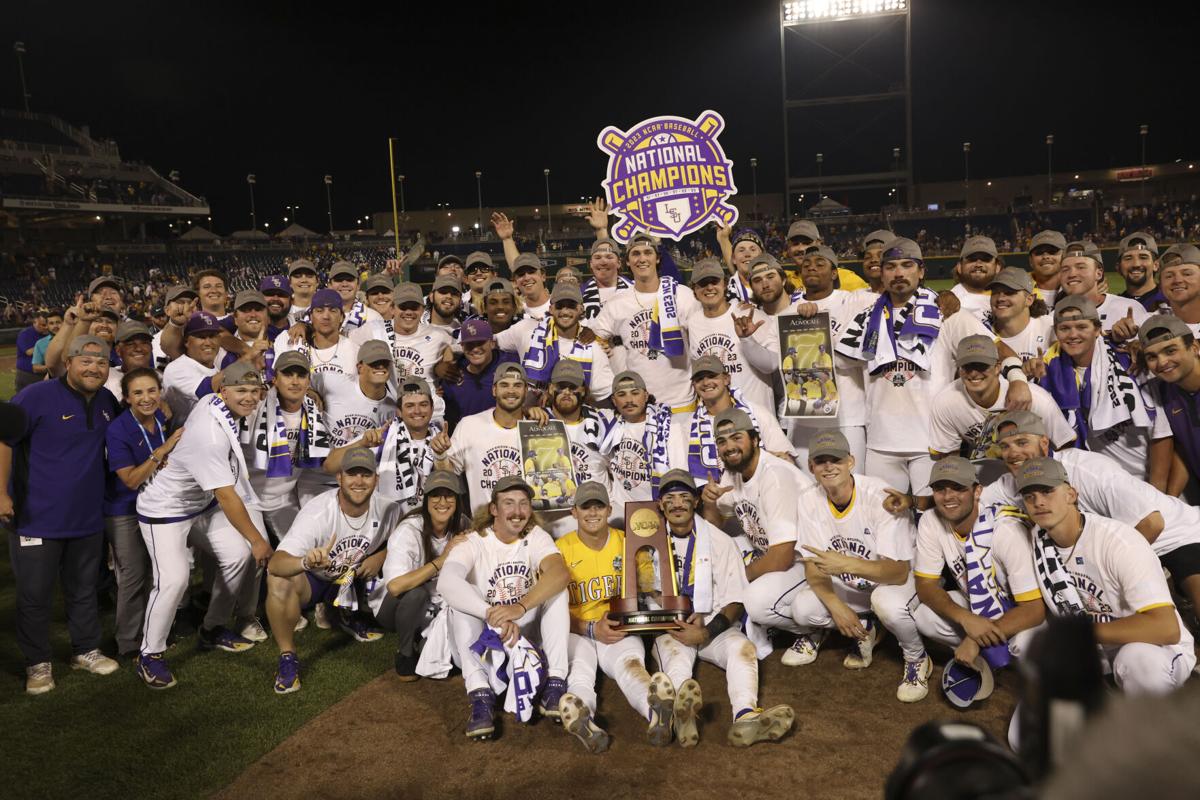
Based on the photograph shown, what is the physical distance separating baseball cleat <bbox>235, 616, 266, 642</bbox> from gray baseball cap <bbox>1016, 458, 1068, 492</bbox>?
5.36 m

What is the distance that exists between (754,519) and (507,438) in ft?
6.25

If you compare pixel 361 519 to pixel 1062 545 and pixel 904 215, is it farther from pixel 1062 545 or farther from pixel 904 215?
pixel 904 215

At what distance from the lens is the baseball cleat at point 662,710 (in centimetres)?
459

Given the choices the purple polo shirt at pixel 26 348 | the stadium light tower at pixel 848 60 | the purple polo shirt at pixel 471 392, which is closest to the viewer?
the purple polo shirt at pixel 471 392

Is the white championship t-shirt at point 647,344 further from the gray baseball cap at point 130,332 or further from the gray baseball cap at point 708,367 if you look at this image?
the gray baseball cap at point 130,332

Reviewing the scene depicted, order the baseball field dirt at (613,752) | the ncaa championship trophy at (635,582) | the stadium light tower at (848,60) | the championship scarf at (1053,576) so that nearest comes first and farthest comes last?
the baseball field dirt at (613,752), the championship scarf at (1053,576), the ncaa championship trophy at (635,582), the stadium light tower at (848,60)

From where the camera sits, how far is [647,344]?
286 inches

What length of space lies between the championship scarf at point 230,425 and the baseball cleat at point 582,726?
2.94 m

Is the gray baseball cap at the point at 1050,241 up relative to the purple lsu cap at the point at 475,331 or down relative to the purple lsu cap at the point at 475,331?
up

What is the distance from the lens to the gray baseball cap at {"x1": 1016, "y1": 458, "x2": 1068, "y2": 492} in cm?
440

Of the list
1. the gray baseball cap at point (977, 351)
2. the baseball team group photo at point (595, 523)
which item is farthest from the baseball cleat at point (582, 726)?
the gray baseball cap at point (977, 351)

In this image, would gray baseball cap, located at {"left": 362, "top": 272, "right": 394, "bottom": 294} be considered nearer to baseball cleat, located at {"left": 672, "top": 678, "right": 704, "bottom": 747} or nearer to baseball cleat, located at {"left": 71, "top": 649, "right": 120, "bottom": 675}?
baseball cleat, located at {"left": 71, "top": 649, "right": 120, "bottom": 675}

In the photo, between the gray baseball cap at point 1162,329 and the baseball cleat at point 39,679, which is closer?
the gray baseball cap at point 1162,329

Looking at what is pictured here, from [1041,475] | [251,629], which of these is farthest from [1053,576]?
[251,629]
